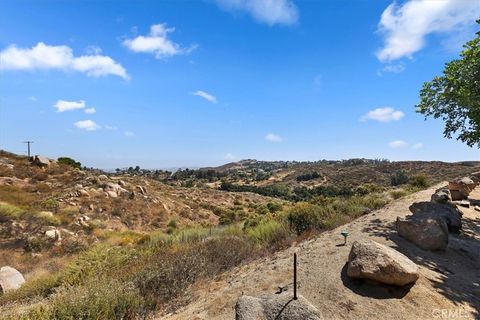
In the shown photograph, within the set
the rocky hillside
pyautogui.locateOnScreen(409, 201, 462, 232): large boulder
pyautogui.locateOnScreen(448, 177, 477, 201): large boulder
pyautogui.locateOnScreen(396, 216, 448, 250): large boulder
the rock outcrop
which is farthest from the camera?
the rock outcrop

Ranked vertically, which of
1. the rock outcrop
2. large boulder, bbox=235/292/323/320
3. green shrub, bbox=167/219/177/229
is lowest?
green shrub, bbox=167/219/177/229

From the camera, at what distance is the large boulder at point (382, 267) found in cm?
605

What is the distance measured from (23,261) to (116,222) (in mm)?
9512

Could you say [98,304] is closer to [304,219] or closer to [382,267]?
[382,267]

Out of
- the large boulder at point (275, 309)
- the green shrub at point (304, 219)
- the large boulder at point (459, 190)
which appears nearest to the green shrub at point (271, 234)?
the green shrub at point (304, 219)

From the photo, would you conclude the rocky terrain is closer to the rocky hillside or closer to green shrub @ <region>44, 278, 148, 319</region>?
green shrub @ <region>44, 278, 148, 319</region>

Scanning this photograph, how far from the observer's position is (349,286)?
632cm

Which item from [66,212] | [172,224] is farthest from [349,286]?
[66,212]

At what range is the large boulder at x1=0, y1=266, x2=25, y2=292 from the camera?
10430 mm

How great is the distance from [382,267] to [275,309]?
8.14ft

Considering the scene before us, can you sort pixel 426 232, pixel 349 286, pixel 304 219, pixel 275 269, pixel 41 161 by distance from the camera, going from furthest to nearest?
pixel 41 161 → pixel 304 219 → pixel 426 232 → pixel 275 269 → pixel 349 286

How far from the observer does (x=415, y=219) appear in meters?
9.07

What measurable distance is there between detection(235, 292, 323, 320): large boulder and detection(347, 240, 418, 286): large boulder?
5.90 feet

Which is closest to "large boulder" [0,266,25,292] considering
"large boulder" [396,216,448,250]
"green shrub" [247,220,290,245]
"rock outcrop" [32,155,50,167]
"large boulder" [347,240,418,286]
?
"green shrub" [247,220,290,245]
